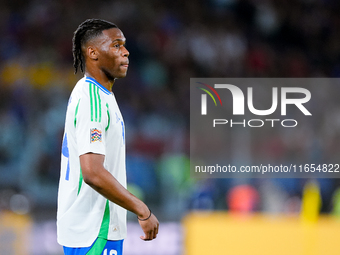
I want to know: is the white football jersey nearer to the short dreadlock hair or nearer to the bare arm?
the bare arm

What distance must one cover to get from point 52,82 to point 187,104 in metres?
2.39

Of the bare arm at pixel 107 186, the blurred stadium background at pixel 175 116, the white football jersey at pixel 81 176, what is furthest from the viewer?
the blurred stadium background at pixel 175 116

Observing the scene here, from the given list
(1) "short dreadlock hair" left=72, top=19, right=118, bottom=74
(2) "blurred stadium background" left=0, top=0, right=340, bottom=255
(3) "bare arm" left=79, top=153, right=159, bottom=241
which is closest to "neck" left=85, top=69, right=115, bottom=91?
(1) "short dreadlock hair" left=72, top=19, right=118, bottom=74

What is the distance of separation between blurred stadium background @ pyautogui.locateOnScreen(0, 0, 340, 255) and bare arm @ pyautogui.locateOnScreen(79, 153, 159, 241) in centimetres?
387

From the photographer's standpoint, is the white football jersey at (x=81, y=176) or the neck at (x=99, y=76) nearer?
the white football jersey at (x=81, y=176)

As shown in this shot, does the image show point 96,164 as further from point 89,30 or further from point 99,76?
point 89,30

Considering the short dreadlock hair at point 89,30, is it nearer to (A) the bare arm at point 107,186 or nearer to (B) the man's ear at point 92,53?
(B) the man's ear at point 92,53

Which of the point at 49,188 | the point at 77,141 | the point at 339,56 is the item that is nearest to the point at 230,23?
the point at 339,56

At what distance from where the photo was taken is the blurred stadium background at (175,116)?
641 centimetres

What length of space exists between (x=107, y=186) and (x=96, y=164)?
0.38 feet

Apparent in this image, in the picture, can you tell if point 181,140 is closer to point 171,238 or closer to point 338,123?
point 171,238

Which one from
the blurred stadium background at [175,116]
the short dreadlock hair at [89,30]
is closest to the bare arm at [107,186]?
the short dreadlock hair at [89,30]

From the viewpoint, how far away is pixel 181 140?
7629mm

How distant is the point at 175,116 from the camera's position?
8211 millimetres
